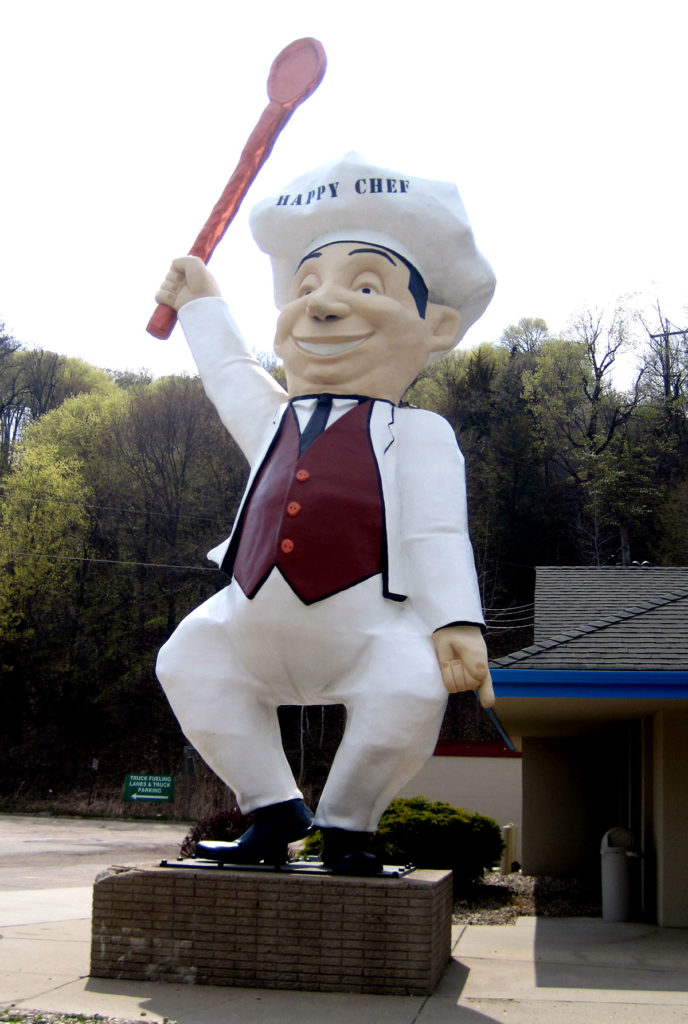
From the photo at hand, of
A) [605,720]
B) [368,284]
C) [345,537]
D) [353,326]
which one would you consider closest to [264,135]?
[368,284]

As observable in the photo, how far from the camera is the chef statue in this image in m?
4.80

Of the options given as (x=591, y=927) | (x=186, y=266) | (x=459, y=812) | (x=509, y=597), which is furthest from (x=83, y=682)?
(x=186, y=266)

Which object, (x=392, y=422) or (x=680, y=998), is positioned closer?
(x=680, y=998)

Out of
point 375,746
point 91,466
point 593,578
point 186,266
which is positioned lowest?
point 375,746

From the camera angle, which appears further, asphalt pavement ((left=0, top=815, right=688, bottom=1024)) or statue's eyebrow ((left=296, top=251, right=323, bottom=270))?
statue's eyebrow ((left=296, top=251, right=323, bottom=270))

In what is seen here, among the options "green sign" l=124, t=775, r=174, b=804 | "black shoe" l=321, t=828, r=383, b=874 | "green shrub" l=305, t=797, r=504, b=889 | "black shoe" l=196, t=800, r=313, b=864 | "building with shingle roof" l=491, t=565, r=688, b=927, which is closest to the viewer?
"black shoe" l=321, t=828, r=383, b=874

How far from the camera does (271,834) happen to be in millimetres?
5039

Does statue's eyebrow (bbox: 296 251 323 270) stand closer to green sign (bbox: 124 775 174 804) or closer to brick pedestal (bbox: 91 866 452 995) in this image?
brick pedestal (bbox: 91 866 452 995)

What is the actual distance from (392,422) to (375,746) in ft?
5.66

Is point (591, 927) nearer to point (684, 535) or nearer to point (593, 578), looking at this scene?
point (593, 578)

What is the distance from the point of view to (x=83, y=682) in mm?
32281

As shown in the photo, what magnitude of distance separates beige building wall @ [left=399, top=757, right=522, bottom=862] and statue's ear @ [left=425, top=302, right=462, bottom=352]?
1365 cm

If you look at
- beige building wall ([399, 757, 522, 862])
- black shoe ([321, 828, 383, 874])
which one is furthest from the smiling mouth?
beige building wall ([399, 757, 522, 862])

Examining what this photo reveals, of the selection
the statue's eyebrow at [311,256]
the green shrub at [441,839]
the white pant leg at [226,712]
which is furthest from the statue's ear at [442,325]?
the green shrub at [441,839]
